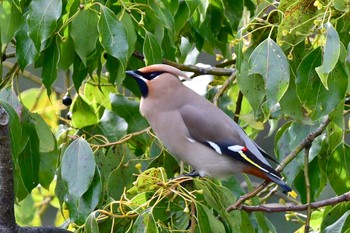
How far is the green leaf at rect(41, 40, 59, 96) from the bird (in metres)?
0.31

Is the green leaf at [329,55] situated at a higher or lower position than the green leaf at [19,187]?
higher

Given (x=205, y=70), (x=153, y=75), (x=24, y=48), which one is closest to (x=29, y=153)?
(x=24, y=48)

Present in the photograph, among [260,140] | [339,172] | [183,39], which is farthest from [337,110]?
[260,140]

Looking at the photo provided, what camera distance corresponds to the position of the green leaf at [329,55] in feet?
8.13

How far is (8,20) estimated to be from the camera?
2904mm

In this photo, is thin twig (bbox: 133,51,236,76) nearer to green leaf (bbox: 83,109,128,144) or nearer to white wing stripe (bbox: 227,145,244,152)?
green leaf (bbox: 83,109,128,144)

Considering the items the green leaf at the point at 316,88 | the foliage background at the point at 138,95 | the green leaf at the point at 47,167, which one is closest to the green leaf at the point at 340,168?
the foliage background at the point at 138,95

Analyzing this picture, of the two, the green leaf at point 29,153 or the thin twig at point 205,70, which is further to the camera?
the thin twig at point 205,70

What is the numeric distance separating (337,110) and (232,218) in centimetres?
42

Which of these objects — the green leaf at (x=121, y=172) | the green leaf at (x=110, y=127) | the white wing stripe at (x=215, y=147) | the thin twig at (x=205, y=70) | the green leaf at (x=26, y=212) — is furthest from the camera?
the green leaf at (x=26, y=212)

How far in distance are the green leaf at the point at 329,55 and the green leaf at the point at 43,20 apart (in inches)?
28.9

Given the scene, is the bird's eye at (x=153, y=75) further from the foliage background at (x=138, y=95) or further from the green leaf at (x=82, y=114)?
the green leaf at (x=82, y=114)

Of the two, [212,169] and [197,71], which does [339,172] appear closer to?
[212,169]

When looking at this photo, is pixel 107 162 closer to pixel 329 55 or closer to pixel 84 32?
pixel 84 32
